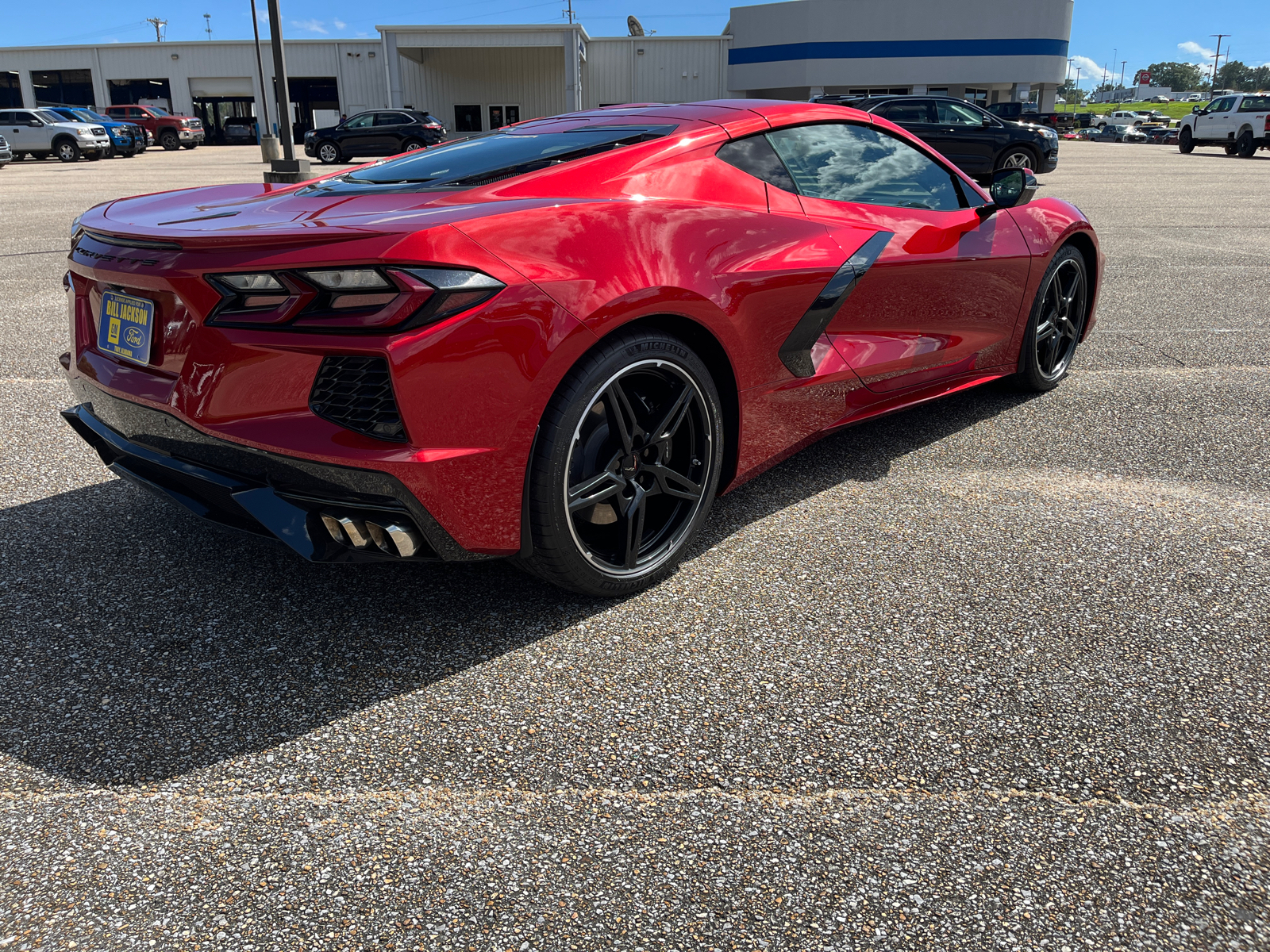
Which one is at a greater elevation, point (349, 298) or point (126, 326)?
point (349, 298)

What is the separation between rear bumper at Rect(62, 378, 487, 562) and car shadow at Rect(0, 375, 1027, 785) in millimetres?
196

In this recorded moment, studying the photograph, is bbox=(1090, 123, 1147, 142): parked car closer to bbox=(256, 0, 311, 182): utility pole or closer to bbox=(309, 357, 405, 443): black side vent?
bbox=(256, 0, 311, 182): utility pole

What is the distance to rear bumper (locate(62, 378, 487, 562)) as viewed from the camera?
7.29ft

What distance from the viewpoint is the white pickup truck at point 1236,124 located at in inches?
1170

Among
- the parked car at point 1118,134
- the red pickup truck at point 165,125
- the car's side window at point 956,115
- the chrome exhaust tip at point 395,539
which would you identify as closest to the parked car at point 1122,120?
the parked car at point 1118,134

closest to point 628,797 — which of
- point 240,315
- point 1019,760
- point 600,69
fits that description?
point 1019,760

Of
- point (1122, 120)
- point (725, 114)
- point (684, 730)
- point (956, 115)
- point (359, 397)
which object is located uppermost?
point (1122, 120)

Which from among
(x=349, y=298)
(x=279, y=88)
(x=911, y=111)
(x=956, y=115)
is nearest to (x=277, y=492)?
(x=349, y=298)

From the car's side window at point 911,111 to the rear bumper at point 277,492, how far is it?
61.6 ft

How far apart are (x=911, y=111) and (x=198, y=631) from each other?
1916 centimetres

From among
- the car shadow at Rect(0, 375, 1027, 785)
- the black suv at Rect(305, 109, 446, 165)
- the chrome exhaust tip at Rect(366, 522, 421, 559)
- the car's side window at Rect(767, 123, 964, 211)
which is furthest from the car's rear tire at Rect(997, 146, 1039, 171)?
the chrome exhaust tip at Rect(366, 522, 421, 559)

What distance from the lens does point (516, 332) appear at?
2.26 meters

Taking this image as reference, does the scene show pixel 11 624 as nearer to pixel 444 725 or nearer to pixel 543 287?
pixel 444 725

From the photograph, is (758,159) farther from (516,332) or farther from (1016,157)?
(1016,157)
